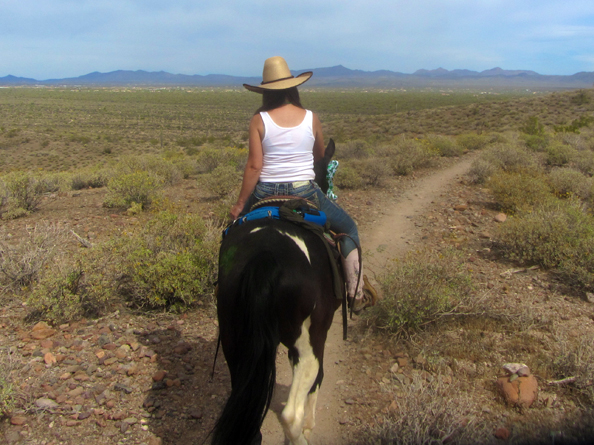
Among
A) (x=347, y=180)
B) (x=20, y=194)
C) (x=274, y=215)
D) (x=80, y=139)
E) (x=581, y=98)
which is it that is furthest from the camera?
(x=581, y=98)

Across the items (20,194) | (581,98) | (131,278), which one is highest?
(581,98)

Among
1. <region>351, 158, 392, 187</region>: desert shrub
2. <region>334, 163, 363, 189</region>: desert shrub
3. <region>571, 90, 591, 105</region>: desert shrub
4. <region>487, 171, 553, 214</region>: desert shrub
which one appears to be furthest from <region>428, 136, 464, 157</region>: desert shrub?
<region>571, 90, 591, 105</region>: desert shrub

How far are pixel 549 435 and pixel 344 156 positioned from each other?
12650 millimetres

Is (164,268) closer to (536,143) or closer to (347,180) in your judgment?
(347,180)

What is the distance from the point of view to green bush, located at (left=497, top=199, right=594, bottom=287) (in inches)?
187

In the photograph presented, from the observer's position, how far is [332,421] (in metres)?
3.04

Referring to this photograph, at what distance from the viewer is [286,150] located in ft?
8.68

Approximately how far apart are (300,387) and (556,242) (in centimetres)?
442

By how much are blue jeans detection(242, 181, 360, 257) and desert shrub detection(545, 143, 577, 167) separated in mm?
11259

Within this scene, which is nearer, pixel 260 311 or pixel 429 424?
pixel 260 311

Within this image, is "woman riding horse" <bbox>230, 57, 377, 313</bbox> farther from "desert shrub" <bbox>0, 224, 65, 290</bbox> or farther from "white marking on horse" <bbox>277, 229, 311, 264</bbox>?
"desert shrub" <bbox>0, 224, 65, 290</bbox>

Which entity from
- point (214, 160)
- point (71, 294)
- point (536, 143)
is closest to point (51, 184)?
point (214, 160)

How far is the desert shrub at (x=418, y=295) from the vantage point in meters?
3.79

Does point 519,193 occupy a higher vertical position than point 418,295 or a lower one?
higher
